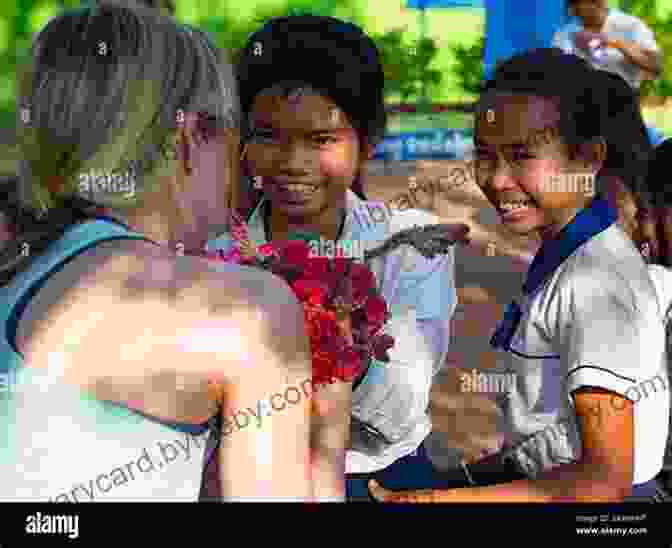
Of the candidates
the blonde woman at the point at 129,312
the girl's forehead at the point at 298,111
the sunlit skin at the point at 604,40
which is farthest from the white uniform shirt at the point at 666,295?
the blonde woman at the point at 129,312

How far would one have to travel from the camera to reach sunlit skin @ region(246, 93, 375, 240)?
2441mm

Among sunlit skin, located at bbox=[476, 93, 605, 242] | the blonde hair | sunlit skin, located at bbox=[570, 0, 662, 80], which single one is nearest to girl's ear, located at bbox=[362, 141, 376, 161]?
sunlit skin, located at bbox=[476, 93, 605, 242]

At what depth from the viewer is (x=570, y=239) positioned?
241cm

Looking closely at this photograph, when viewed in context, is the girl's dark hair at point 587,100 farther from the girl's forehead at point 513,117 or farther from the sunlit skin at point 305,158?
the sunlit skin at point 305,158

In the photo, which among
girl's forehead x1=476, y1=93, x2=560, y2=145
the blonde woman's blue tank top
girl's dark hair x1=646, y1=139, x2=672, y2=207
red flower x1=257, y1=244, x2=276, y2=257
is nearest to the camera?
the blonde woman's blue tank top

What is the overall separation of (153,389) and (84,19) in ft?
1.76

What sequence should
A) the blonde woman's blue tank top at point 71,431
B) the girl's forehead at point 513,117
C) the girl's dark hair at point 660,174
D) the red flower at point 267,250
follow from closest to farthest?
the blonde woman's blue tank top at point 71,431
the red flower at point 267,250
the girl's forehead at point 513,117
the girl's dark hair at point 660,174

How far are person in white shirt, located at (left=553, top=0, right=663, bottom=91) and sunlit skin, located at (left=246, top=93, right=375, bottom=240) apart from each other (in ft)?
1.64

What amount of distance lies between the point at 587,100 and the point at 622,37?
0.19 meters

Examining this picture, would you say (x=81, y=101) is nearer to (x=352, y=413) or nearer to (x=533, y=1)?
(x=352, y=413)

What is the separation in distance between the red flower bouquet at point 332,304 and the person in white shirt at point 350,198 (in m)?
0.27

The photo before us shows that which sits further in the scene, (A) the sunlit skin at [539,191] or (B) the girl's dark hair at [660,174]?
(B) the girl's dark hair at [660,174]

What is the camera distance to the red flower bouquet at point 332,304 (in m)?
2.04

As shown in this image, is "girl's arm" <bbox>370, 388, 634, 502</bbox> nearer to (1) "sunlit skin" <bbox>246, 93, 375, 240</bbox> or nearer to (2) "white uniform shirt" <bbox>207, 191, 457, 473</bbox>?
(2) "white uniform shirt" <bbox>207, 191, 457, 473</bbox>
